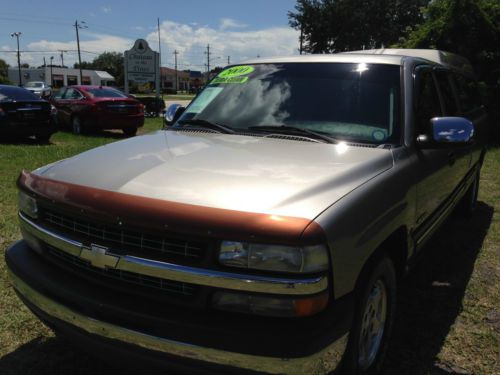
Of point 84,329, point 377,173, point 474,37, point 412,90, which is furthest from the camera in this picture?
point 474,37

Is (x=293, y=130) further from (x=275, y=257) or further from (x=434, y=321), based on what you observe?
(x=434, y=321)

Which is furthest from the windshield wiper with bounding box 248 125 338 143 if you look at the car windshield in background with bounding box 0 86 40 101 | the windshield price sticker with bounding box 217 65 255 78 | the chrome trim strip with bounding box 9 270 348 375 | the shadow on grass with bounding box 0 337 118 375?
the car windshield in background with bounding box 0 86 40 101

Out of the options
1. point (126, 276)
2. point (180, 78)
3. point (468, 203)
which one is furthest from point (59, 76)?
point (126, 276)

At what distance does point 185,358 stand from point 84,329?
21.1 inches

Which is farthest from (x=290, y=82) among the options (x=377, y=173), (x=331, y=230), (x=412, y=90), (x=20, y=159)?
(x=20, y=159)

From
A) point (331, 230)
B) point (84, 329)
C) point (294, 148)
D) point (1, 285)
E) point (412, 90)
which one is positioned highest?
point (412, 90)

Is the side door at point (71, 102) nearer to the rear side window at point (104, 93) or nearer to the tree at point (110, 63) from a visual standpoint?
the rear side window at point (104, 93)

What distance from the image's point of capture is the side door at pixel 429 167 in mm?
3076

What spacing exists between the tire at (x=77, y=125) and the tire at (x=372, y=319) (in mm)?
12505

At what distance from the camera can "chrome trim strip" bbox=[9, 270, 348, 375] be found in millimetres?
1844

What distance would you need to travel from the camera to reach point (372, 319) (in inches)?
101

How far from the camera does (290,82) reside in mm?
3457

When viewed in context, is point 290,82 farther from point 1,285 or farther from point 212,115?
point 1,285

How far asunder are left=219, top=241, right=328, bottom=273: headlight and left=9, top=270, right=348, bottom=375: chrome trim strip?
0.33 metres
